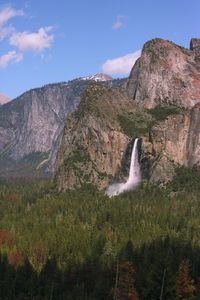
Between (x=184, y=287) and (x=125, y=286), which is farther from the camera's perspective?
(x=125, y=286)

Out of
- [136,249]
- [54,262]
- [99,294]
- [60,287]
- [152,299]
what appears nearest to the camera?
[152,299]

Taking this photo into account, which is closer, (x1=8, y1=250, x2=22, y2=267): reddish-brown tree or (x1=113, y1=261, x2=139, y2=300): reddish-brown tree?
(x1=113, y1=261, x2=139, y2=300): reddish-brown tree

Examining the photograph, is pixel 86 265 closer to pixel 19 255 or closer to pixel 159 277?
pixel 19 255

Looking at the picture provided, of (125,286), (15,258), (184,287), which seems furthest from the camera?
(15,258)

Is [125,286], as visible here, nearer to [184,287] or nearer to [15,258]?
[184,287]

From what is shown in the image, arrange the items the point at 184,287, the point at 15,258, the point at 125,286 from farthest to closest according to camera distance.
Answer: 1. the point at 15,258
2. the point at 125,286
3. the point at 184,287

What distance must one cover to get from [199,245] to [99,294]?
193ft

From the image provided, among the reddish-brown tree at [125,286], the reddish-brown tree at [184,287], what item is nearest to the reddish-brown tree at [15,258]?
the reddish-brown tree at [125,286]

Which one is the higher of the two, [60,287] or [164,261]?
[164,261]

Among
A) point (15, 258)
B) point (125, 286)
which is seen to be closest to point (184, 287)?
point (125, 286)

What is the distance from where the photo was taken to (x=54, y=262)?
6599 inches

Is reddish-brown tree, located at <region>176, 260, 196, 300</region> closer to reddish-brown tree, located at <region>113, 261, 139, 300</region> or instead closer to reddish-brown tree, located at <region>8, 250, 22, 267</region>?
reddish-brown tree, located at <region>113, 261, 139, 300</region>

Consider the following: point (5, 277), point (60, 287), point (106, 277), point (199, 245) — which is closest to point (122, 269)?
point (106, 277)

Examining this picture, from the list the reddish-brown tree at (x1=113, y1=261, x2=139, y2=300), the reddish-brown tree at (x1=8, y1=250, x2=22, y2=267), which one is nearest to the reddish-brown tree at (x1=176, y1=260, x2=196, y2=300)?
the reddish-brown tree at (x1=113, y1=261, x2=139, y2=300)
